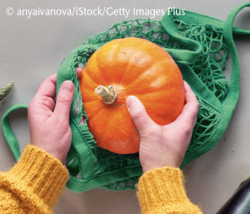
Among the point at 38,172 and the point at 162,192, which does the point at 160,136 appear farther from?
the point at 38,172

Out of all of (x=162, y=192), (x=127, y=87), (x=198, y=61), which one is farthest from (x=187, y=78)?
(x=162, y=192)

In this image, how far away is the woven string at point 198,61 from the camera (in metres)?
0.76

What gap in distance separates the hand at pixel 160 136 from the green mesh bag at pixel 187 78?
0.14 m

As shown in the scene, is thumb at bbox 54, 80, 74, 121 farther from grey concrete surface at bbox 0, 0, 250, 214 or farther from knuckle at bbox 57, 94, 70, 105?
grey concrete surface at bbox 0, 0, 250, 214

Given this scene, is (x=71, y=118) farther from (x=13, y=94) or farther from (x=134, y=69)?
(x=13, y=94)

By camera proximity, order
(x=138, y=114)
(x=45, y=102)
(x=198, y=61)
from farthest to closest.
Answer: (x=198, y=61)
(x=45, y=102)
(x=138, y=114)

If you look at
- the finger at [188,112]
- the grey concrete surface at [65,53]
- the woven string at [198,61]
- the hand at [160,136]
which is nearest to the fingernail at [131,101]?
the hand at [160,136]

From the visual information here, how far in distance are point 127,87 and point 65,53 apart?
396mm

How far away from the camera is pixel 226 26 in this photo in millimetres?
797

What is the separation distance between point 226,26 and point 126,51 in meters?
0.45

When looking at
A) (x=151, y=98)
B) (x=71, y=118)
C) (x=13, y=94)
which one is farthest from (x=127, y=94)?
(x=13, y=94)

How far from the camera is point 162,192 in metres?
0.57

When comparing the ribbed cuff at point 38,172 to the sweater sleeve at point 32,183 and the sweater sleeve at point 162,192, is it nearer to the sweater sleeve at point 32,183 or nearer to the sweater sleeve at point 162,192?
the sweater sleeve at point 32,183

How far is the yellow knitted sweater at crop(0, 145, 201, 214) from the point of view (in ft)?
1.82
